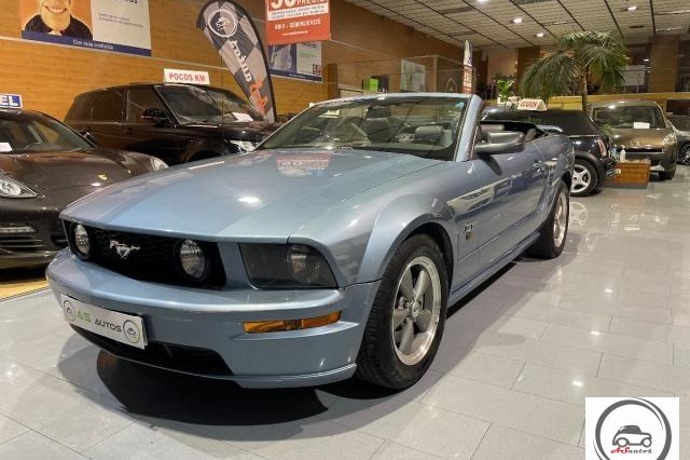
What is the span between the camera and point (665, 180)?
380 inches

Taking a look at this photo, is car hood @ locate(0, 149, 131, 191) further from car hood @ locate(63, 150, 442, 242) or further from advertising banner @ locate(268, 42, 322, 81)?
advertising banner @ locate(268, 42, 322, 81)

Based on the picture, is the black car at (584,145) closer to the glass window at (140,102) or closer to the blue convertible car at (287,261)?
the glass window at (140,102)

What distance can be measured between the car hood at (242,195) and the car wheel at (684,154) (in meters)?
12.9

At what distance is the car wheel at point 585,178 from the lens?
7.47m

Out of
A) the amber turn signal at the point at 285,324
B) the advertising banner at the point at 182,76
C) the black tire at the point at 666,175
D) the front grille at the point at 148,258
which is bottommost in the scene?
the black tire at the point at 666,175

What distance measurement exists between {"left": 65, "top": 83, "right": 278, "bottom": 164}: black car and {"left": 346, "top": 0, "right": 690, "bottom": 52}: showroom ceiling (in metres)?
8.82

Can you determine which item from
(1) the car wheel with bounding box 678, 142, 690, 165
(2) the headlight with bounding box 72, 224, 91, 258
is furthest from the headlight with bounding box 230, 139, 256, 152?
(1) the car wheel with bounding box 678, 142, 690, 165

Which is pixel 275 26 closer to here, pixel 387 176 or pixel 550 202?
pixel 550 202

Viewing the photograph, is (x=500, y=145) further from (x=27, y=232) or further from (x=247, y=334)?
(x=27, y=232)

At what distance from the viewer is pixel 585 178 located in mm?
7547

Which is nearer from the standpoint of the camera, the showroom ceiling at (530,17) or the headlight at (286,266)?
the headlight at (286,266)

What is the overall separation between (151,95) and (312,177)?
4534 millimetres

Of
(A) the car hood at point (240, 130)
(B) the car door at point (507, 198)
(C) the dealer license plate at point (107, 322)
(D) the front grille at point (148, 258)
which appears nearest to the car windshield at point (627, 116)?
(A) the car hood at point (240, 130)

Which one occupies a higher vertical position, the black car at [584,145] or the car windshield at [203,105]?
the car windshield at [203,105]
